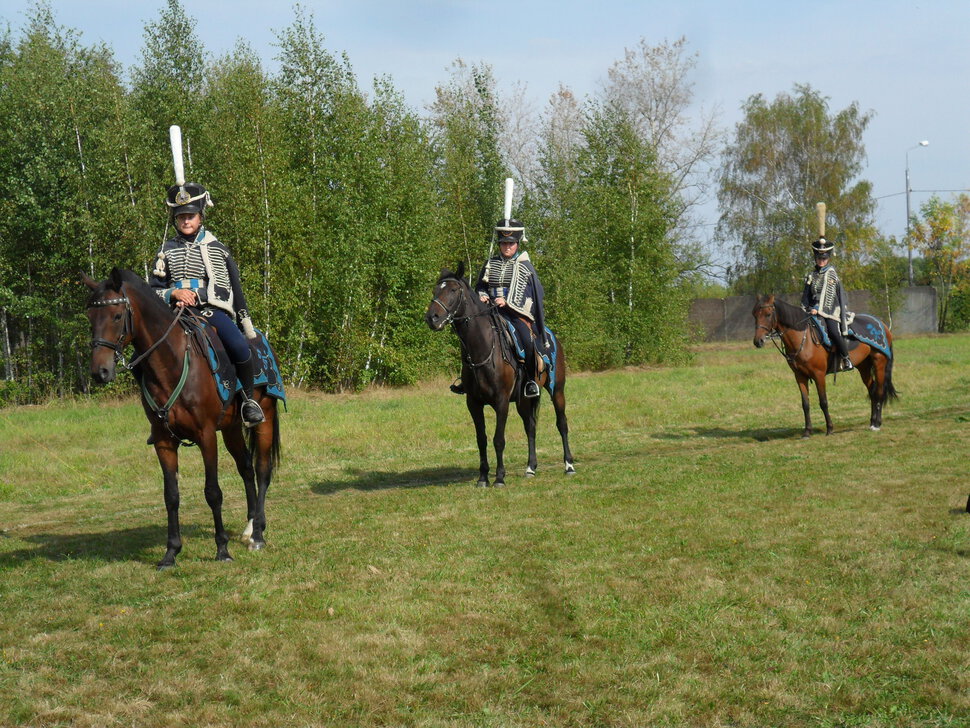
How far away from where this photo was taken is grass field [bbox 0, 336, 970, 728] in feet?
16.5

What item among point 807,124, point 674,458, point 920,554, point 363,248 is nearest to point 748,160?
point 807,124

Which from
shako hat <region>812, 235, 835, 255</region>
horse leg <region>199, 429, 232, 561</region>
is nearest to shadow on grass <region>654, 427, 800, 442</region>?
shako hat <region>812, 235, 835, 255</region>

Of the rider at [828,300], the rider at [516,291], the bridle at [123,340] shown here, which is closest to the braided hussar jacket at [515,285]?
the rider at [516,291]

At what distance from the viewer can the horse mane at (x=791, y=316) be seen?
16719 millimetres

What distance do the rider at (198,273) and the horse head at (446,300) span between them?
2.77m

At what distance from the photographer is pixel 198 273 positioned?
8500 millimetres

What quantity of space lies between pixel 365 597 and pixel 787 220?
55294mm

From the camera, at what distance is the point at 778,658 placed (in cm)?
545

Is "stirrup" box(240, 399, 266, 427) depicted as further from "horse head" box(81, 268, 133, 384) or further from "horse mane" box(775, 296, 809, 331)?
"horse mane" box(775, 296, 809, 331)

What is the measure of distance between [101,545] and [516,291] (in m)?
5.91

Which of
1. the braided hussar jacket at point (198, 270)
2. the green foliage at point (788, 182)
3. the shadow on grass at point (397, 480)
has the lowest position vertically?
the shadow on grass at point (397, 480)

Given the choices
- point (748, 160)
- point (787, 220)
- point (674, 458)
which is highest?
point (748, 160)

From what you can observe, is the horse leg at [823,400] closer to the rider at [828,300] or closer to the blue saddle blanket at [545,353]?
the rider at [828,300]

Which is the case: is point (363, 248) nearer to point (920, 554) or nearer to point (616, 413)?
point (616, 413)
